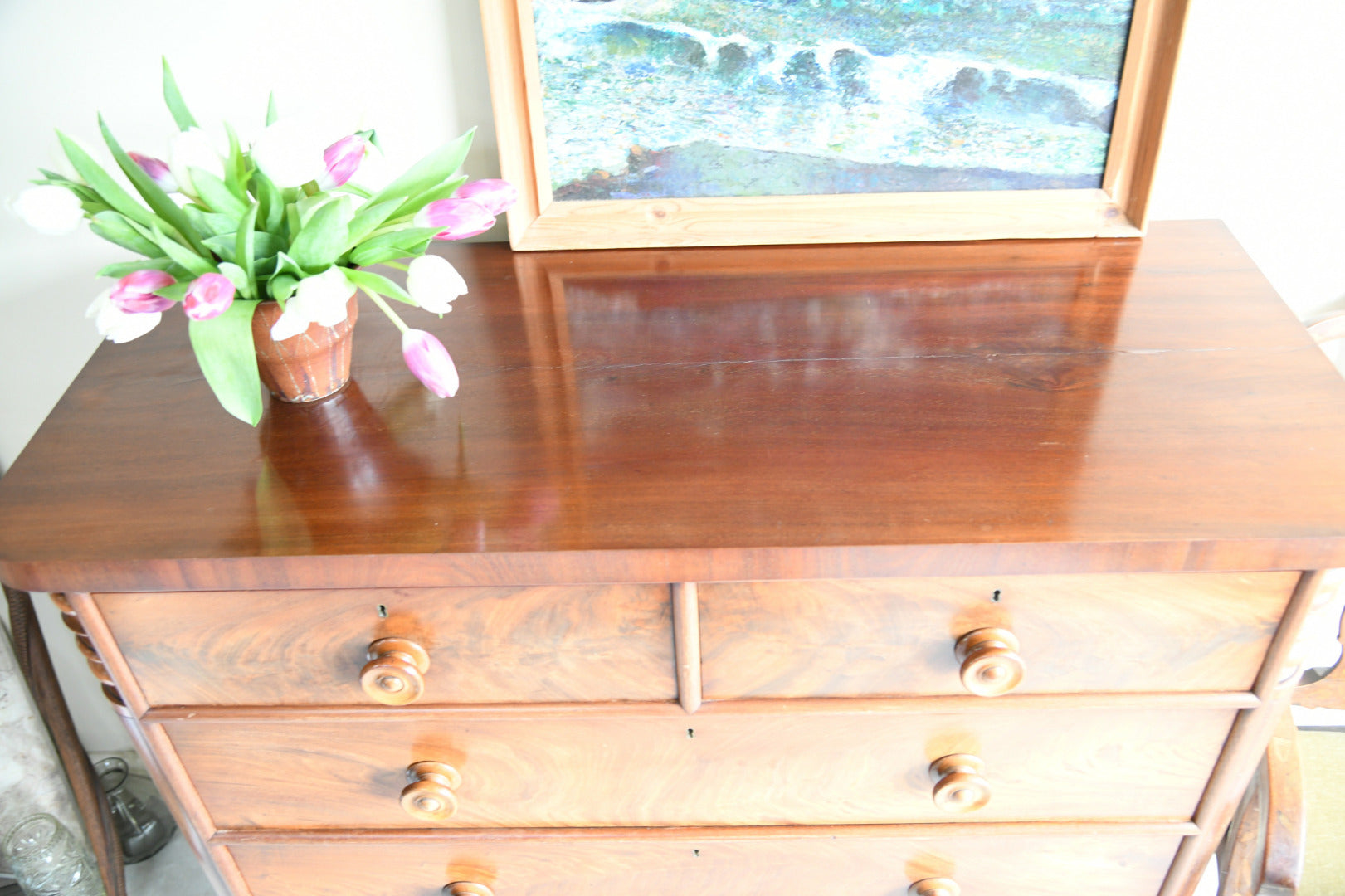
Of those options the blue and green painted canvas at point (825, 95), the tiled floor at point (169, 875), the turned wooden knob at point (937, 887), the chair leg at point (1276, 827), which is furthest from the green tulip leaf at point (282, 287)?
the tiled floor at point (169, 875)

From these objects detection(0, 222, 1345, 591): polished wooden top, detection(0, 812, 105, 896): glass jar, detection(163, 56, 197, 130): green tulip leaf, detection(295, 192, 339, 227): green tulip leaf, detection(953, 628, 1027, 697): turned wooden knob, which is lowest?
detection(0, 812, 105, 896): glass jar

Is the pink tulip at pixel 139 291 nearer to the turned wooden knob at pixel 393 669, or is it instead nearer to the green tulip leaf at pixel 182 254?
the green tulip leaf at pixel 182 254

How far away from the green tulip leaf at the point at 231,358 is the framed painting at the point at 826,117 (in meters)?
0.39

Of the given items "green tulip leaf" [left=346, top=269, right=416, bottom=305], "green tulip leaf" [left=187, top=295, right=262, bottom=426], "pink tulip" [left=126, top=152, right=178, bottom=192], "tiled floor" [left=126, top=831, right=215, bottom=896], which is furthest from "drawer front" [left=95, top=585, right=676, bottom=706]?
"tiled floor" [left=126, top=831, right=215, bottom=896]

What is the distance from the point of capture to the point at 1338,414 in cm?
86

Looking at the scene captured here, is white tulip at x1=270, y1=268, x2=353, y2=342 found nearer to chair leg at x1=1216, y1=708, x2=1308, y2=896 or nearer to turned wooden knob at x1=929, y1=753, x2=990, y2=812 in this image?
turned wooden knob at x1=929, y1=753, x2=990, y2=812

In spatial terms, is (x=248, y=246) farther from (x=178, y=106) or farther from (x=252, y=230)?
(x=178, y=106)

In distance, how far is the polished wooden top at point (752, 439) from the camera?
2.50 ft

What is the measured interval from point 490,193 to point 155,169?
30cm

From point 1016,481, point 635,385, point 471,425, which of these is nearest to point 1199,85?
point 1016,481

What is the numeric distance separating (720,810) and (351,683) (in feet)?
1.28

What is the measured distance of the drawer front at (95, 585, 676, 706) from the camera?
2.73 ft

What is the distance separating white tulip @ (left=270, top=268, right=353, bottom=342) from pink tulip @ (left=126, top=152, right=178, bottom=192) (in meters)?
0.18

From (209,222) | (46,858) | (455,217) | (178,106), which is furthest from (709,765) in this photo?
(46,858)
